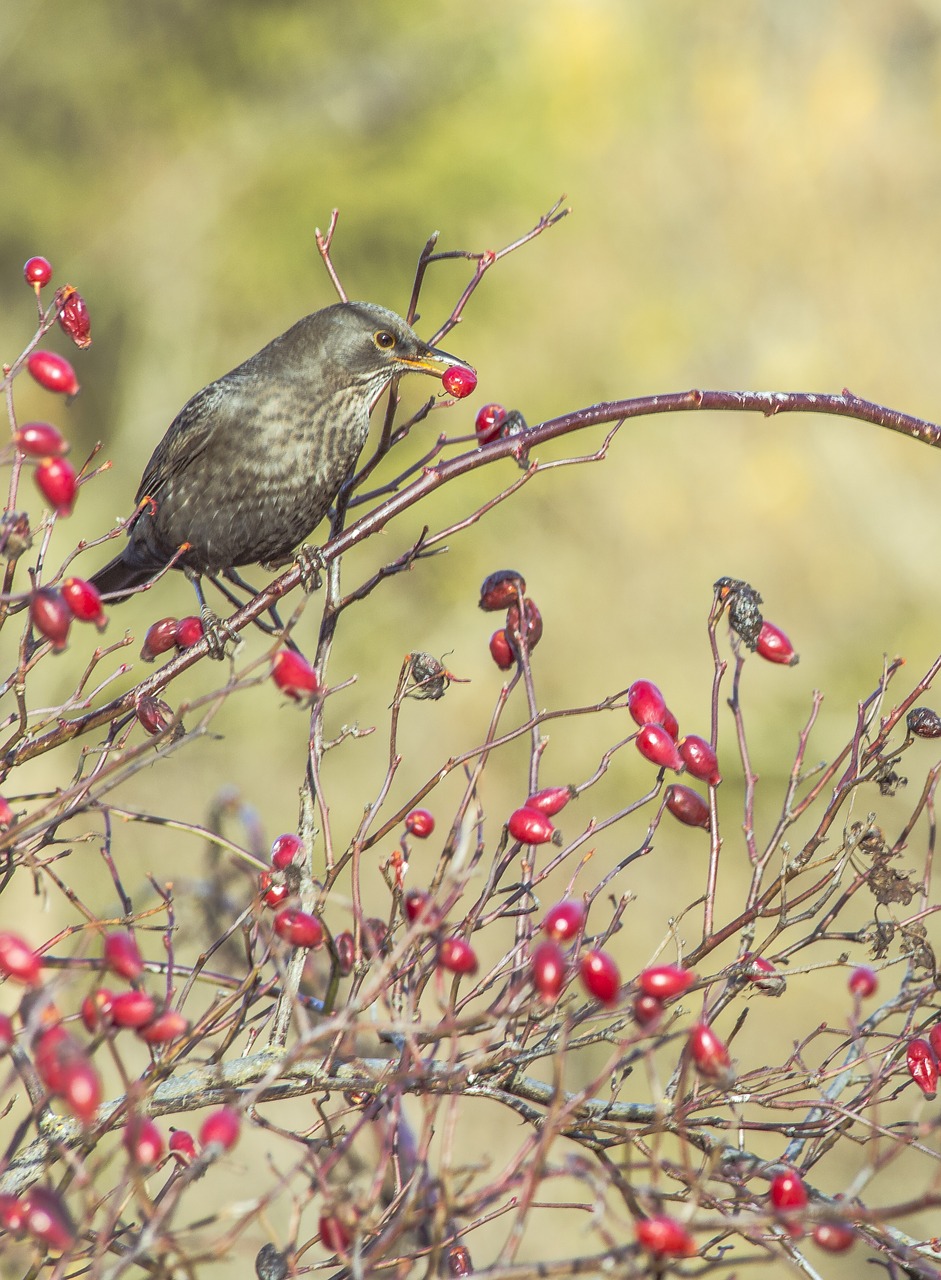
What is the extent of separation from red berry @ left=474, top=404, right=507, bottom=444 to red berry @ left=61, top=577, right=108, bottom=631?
36.0 inches

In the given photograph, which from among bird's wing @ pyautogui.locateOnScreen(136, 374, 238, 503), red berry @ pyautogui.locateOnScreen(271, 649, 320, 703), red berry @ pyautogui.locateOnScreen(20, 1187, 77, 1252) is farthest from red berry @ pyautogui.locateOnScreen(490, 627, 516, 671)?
bird's wing @ pyautogui.locateOnScreen(136, 374, 238, 503)

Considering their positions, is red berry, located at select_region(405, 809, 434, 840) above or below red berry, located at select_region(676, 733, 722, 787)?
above

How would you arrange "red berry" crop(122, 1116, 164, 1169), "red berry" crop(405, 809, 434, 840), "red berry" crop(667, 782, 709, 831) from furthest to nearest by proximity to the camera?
1. "red berry" crop(405, 809, 434, 840)
2. "red berry" crop(667, 782, 709, 831)
3. "red berry" crop(122, 1116, 164, 1169)

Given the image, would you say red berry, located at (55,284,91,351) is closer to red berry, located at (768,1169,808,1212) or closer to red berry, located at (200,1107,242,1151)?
red berry, located at (200,1107,242,1151)

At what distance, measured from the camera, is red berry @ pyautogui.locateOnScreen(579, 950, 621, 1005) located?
155 centimetres

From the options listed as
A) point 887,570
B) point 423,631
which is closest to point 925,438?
point 423,631

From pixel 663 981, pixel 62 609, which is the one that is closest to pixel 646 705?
pixel 663 981

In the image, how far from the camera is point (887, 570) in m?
12.8

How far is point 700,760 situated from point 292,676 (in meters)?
0.77

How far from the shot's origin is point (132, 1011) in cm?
154

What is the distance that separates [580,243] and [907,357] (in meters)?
3.63

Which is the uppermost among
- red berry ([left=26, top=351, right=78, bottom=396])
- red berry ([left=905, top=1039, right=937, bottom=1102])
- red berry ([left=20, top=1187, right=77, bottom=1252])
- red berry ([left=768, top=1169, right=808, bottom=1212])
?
red berry ([left=26, top=351, right=78, bottom=396])

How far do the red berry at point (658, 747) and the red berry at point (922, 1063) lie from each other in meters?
0.56

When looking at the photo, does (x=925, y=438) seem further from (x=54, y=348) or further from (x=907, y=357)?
(x=907, y=357)
